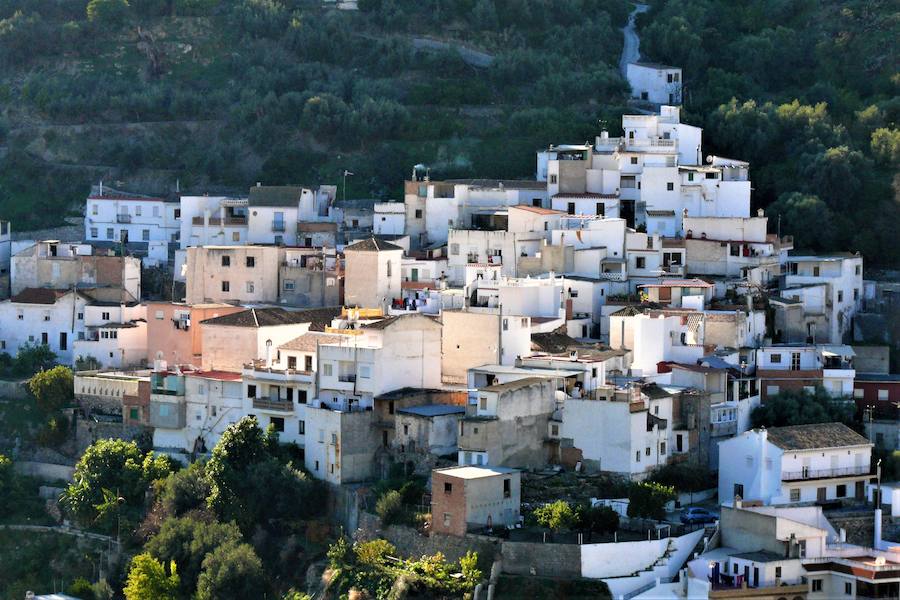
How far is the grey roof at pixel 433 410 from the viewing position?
4609 cm

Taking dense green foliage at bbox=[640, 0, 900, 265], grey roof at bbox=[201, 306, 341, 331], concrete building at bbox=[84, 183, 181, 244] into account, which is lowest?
grey roof at bbox=[201, 306, 341, 331]

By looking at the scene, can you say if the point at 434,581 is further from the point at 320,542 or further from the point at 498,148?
the point at 498,148

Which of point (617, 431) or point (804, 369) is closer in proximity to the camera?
point (617, 431)

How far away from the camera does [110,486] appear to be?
1918 inches

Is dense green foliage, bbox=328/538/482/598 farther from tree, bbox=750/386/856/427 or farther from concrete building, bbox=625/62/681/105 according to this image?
concrete building, bbox=625/62/681/105

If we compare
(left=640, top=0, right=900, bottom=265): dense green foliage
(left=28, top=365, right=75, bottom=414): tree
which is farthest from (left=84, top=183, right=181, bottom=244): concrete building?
(left=640, top=0, right=900, bottom=265): dense green foliage

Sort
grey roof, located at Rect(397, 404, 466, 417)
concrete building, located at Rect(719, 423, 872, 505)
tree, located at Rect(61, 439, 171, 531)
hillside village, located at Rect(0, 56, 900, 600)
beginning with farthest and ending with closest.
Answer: tree, located at Rect(61, 439, 171, 531), grey roof, located at Rect(397, 404, 466, 417), concrete building, located at Rect(719, 423, 872, 505), hillside village, located at Rect(0, 56, 900, 600)

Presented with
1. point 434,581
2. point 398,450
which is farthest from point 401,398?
point 434,581

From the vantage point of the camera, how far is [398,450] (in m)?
46.4

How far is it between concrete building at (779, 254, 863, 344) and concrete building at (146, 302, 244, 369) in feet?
41.0

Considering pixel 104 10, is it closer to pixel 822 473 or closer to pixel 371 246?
pixel 371 246

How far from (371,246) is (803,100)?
50.0 feet

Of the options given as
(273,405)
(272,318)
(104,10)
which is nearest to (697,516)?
(273,405)

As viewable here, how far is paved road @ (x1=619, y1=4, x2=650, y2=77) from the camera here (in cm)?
6756
